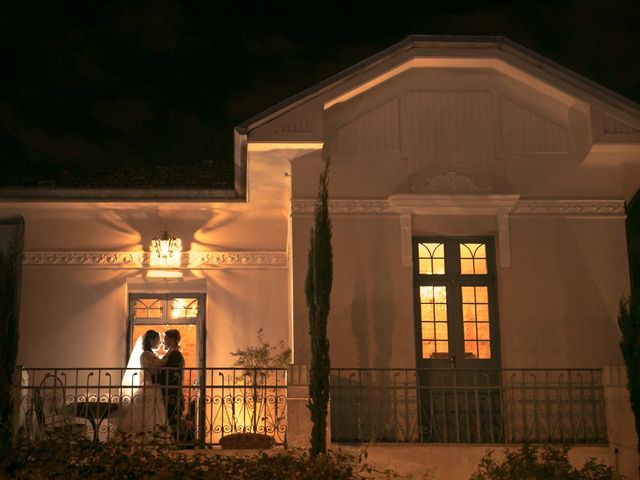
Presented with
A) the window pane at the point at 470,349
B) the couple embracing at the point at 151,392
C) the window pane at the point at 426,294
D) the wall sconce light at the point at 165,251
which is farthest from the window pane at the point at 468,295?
the wall sconce light at the point at 165,251

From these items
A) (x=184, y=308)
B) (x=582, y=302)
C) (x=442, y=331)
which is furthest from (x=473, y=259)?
(x=184, y=308)

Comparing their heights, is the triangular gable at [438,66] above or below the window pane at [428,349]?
above

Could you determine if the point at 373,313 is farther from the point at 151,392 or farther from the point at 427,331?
the point at 151,392

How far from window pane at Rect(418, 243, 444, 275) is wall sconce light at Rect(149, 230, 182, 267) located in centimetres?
429

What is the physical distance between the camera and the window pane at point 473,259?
15094 millimetres

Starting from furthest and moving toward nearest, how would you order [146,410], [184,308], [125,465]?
[184,308] → [146,410] → [125,465]

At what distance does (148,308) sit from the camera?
55.3 feet

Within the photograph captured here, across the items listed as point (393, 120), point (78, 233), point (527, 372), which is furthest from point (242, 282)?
point (527, 372)

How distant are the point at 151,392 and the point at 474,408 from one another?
467 centimetres

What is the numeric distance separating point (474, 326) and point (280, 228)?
402 centimetres

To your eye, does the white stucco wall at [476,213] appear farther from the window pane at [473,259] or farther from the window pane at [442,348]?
the window pane at [442,348]

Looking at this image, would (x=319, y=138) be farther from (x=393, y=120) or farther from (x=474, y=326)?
(x=474, y=326)

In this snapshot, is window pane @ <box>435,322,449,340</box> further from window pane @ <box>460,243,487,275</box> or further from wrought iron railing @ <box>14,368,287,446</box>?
wrought iron railing @ <box>14,368,287,446</box>

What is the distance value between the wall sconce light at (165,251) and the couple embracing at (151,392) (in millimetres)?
2070
